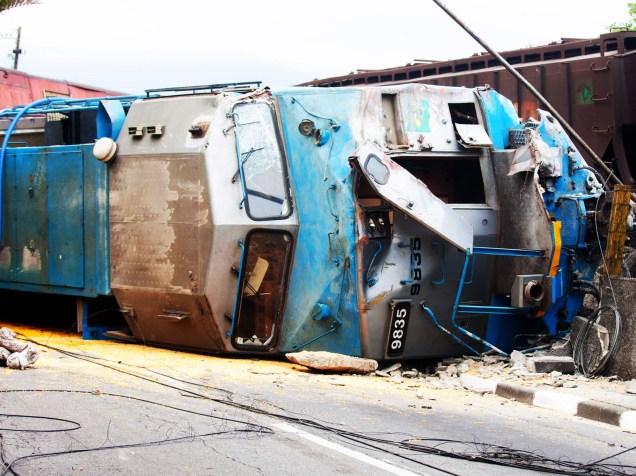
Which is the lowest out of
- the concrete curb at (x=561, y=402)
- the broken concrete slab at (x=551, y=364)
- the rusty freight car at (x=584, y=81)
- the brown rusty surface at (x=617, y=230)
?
the concrete curb at (x=561, y=402)

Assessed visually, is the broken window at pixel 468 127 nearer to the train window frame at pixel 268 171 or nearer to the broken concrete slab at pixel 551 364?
the train window frame at pixel 268 171

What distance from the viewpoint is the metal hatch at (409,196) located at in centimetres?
940

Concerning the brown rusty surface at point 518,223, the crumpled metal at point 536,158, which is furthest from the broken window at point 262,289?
the crumpled metal at point 536,158

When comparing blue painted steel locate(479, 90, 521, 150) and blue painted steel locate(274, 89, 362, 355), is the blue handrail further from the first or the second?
blue painted steel locate(479, 90, 521, 150)

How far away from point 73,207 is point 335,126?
3.32 metres

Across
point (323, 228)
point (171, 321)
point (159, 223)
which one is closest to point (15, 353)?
point (171, 321)

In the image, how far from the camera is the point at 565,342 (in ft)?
33.8

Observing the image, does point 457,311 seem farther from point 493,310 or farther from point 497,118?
point 497,118

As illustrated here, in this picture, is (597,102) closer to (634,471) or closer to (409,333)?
(409,333)

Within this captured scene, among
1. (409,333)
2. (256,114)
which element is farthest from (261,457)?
(256,114)

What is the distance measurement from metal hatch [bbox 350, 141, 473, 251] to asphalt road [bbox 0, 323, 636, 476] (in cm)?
156

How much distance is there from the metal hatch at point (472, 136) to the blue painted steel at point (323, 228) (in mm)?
1195

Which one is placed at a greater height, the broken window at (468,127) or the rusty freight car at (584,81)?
the rusty freight car at (584,81)

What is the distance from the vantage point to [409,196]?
31.3 ft
